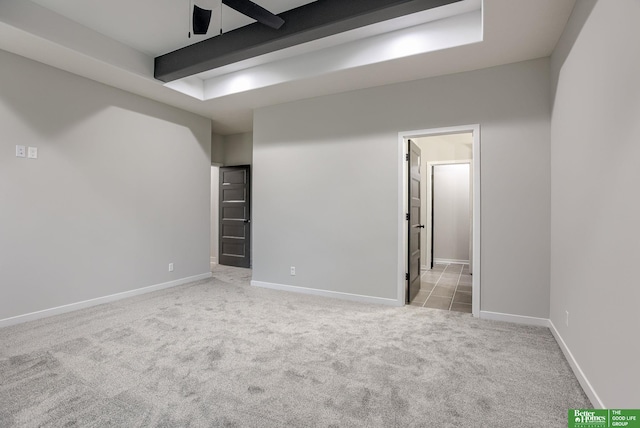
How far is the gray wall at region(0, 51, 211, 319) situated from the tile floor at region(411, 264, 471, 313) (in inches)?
146

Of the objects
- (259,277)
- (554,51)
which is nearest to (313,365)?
(259,277)

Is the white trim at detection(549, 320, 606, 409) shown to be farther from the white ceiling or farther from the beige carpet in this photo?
the white ceiling

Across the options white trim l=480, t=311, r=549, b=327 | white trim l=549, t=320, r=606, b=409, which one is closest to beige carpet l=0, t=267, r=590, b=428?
white trim l=549, t=320, r=606, b=409

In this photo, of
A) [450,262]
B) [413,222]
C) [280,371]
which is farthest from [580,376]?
[450,262]

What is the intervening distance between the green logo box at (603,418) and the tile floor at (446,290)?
202 centimetres

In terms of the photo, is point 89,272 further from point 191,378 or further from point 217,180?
point 217,180

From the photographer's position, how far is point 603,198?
6.02ft

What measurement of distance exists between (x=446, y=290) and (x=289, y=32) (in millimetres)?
4027

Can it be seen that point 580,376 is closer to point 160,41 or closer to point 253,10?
point 253,10

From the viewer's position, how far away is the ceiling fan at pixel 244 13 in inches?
90.2

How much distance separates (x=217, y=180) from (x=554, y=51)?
641cm

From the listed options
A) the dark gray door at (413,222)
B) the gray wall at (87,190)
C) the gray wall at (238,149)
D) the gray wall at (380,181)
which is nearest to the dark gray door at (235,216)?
the gray wall at (238,149)

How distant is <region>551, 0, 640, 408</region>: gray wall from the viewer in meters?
1.51

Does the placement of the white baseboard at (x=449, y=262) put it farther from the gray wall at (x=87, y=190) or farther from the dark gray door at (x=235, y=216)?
the gray wall at (x=87, y=190)
